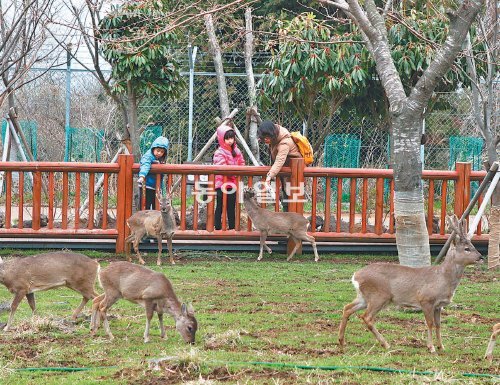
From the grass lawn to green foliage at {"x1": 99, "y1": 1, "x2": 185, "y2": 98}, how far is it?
567 centimetres

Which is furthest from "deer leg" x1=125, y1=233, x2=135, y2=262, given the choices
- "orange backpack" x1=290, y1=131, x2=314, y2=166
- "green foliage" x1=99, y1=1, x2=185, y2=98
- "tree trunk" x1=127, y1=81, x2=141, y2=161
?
"green foliage" x1=99, y1=1, x2=185, y2=98

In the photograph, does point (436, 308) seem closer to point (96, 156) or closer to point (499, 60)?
point (499, 60)

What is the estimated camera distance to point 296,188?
1386cm

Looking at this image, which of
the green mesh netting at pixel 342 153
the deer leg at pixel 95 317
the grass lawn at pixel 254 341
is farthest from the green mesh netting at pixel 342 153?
the deer leg at pixel 95 317

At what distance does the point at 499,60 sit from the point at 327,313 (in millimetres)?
5966

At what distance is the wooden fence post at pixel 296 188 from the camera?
13.7 metres

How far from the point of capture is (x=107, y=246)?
13.8 m

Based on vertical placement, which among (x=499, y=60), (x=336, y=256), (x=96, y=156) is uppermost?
(x=499, y=60)

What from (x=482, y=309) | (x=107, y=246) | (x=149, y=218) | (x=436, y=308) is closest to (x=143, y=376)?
(x=436, y=308)

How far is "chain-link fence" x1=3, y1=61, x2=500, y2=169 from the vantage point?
1996cm

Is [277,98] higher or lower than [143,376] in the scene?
higher

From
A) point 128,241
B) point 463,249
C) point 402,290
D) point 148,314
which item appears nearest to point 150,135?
point 128,241

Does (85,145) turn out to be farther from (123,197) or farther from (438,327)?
(438,327)

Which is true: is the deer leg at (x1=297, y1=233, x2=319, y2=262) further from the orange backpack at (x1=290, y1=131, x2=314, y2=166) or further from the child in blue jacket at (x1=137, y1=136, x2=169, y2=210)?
the child in blue jacket at (x1=137, y1=136, x2=169, y2=210)
